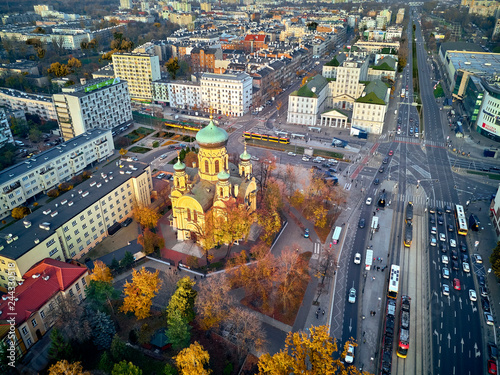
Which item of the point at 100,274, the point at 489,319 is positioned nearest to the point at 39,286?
the point at 100,274

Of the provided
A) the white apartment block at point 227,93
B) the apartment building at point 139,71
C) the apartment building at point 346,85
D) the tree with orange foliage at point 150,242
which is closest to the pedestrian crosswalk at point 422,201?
the tree with orange foliage at point 150,242

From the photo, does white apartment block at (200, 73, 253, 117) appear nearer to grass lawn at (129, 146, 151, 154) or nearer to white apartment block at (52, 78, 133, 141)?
white apartment block at (52, 78, 133, 141)

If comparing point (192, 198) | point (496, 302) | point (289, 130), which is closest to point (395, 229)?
point (496, 302)

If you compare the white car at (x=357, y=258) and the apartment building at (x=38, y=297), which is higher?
the apartment building at (x=38, y=297)

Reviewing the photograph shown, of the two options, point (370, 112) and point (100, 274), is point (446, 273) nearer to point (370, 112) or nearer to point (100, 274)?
point (100, 274)

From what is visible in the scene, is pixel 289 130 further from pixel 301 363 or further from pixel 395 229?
pixel 301 363

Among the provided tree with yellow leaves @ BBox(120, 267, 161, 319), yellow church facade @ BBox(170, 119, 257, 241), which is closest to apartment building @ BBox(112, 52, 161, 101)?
yellow church facade @ BBox(170, 119, 257, 241)

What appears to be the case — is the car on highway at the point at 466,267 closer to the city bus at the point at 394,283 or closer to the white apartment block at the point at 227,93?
the city bus at the point at 394,283
